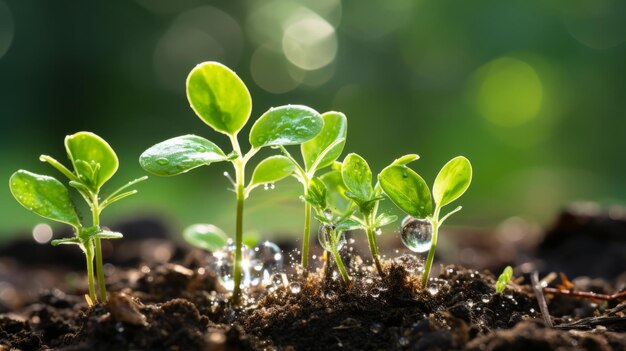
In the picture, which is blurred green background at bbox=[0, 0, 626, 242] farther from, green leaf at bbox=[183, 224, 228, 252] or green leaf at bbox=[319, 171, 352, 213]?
green leaf at bbox=[319, 171, 352, 213]

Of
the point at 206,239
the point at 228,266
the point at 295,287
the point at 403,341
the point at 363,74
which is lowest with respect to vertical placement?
the point at 403,341

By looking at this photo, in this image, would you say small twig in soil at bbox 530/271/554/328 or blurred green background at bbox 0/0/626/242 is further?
blurred green background at bbox 0/0/626/242

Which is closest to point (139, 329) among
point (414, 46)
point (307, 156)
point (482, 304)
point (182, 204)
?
point (307, 156)

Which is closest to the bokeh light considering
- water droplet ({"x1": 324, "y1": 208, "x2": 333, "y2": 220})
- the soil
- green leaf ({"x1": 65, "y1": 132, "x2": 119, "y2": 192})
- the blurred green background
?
the blurred green background

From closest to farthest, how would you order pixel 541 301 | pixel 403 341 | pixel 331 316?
pixel 403 341 → pixel 331 316 → pixel 541 301

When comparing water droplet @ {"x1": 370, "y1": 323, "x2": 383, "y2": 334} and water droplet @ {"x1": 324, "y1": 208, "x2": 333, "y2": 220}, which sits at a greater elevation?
water droplet @ {"x1": 324, "y1": 208, "x2": 333, "y2": 220}

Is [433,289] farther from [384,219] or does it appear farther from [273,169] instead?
[273,169]

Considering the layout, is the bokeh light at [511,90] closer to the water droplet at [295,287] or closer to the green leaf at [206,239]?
the green leaf at [206,239]

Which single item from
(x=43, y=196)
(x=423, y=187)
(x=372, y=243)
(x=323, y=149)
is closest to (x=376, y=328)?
(x=372, y=243)
